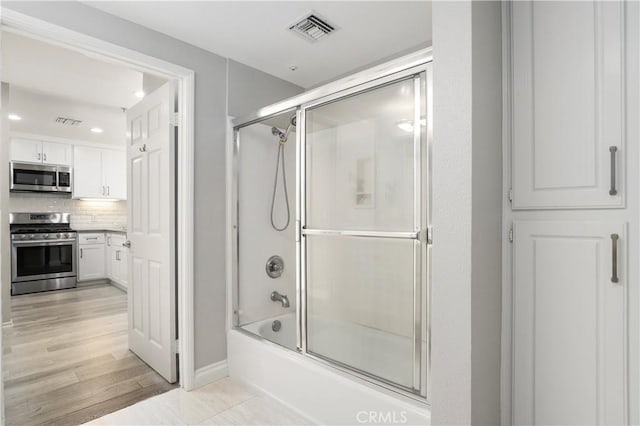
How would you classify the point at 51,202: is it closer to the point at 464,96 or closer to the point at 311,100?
the point at 311,100

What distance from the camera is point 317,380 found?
1.92 meters

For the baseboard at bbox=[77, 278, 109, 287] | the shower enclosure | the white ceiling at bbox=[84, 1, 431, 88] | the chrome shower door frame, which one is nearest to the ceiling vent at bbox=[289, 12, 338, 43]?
the white ceiling at bbox=[84, 1, 431, 88]

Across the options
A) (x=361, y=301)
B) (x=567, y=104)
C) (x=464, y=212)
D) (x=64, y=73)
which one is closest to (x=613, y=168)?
(x=567, y=104)

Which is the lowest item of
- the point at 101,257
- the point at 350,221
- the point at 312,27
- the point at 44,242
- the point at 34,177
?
the point at 101,257

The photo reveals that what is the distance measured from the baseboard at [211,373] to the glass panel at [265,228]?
315 mm

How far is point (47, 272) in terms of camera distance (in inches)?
208

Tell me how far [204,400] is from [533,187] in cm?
223

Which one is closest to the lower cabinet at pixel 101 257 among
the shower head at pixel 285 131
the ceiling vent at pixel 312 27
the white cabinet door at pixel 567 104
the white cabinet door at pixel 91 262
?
the white cabinet door at pixel 91 262

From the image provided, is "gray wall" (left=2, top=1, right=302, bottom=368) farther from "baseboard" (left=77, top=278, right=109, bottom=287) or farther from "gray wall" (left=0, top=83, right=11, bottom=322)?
"baseboard" (left=77, top=278, right=109, bottom=287)

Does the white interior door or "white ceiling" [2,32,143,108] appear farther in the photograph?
"white ceiling" [2,32,143,108]

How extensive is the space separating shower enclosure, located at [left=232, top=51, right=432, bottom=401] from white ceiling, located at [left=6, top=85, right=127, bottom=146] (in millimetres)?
2661

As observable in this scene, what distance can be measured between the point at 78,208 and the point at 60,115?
2.47 meters

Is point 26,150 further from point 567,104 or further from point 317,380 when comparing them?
point 567,104

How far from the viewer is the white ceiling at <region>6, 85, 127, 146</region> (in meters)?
3.82
